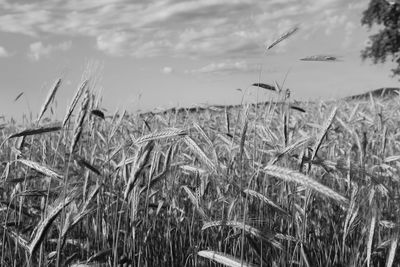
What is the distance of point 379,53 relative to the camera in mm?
26703

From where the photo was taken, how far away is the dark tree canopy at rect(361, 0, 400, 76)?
86.5ft

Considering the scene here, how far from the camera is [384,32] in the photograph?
1049 inches

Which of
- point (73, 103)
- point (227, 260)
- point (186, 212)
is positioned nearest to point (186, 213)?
point (186, 212)

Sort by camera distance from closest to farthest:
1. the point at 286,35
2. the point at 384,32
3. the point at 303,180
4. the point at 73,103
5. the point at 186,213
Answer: the point at 303,180, the point at 73,103, the point at 286,35, the point at 186,213, the point at 384,32

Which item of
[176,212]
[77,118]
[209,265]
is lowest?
[209,265]

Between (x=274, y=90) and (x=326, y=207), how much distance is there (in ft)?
3.11

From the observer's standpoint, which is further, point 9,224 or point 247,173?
point 247,173

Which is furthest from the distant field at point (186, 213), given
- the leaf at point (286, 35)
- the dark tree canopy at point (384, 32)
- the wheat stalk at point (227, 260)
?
the dark tree canopy at point (384, 32)

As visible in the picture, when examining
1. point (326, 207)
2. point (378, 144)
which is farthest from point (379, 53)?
point (326, 207)

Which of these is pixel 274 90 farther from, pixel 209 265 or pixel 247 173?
pixel 247 173

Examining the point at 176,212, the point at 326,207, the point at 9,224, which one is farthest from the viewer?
the point at 326,207

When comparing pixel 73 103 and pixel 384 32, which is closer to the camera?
pixel 73 103

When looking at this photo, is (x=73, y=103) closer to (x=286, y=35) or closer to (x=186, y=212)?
(x=286, y=35)

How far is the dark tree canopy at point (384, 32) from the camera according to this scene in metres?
26.4
